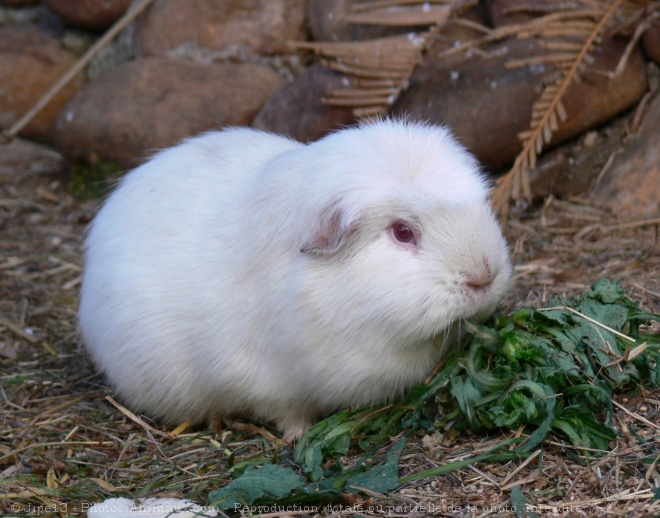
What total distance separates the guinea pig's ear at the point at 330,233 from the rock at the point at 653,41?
285 cm

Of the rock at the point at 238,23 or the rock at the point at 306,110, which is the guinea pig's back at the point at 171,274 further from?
the rock at the point at 238,23

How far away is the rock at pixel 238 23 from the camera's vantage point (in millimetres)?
5926

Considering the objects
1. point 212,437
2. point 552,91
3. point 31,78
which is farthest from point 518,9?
point 31,78

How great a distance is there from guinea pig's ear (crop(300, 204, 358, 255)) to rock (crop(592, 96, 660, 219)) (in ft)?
8.02

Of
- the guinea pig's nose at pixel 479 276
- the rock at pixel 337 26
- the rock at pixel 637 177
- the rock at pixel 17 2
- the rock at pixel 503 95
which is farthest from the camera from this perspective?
the rock at pixel 17 2

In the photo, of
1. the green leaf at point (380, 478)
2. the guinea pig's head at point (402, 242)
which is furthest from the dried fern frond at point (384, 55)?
the green leaf at point (380, 478)

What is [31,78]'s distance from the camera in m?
6.69

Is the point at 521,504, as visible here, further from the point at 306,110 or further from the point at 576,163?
the point at 306,110

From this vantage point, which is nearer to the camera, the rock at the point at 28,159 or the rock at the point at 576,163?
the rock at the point at 576,163

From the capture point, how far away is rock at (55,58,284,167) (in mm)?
5547

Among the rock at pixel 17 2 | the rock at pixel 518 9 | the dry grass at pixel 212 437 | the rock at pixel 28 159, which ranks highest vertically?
the rock at pixel 518 9

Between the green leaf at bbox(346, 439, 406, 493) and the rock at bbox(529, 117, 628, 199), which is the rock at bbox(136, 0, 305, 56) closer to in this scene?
the rock at bbox(529, 117, 628, 199)

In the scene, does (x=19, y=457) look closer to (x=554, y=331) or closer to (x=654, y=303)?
(x=554, y=331)

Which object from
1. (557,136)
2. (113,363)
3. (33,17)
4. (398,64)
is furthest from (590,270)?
(33,17)
